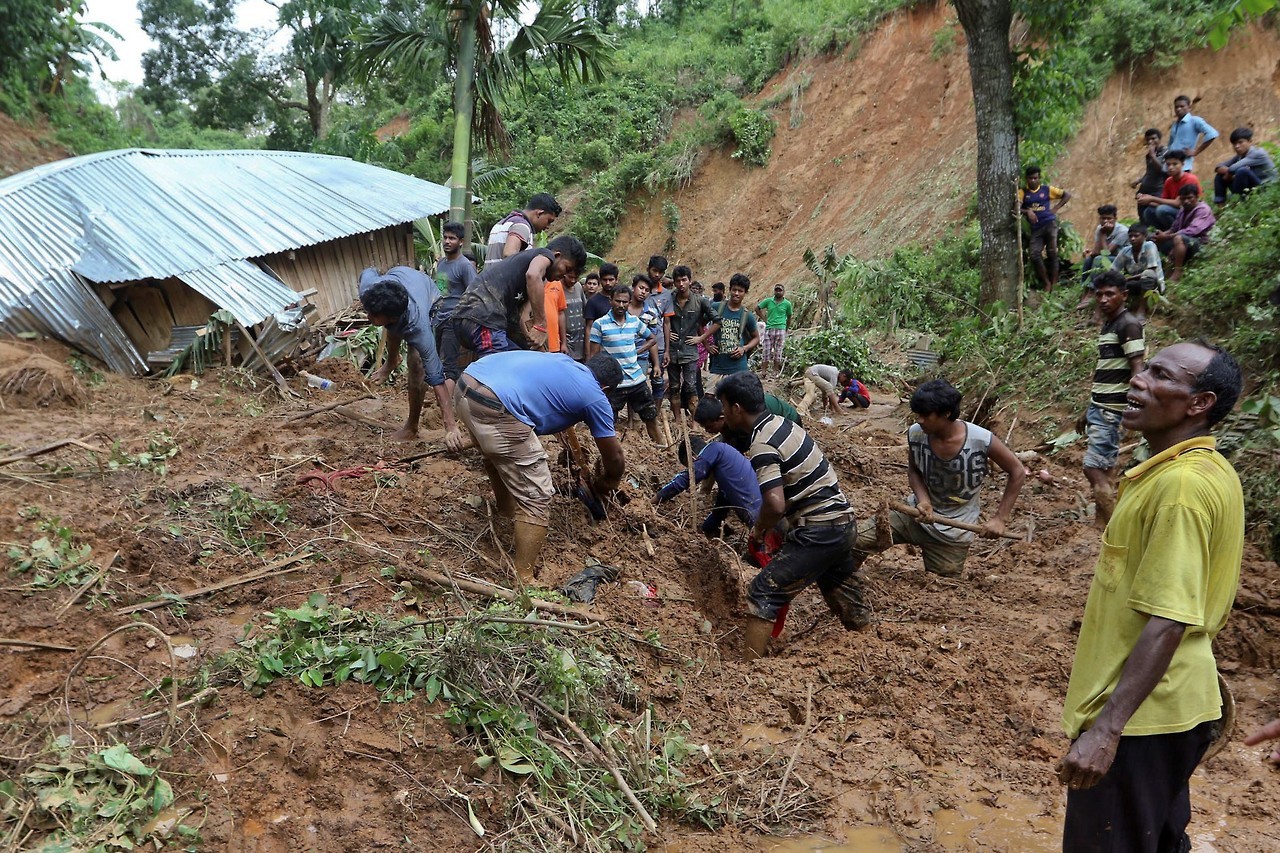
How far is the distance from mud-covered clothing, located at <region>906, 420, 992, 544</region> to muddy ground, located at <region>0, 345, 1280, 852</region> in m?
0.51

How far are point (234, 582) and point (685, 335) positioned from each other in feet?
17.9

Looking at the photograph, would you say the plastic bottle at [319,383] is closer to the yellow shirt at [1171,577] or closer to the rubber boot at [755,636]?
the rubber boot at [755,636]

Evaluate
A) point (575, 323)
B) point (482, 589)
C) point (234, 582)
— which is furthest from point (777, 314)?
point (234, 582)

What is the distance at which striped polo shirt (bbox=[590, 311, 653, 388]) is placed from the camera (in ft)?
25.1

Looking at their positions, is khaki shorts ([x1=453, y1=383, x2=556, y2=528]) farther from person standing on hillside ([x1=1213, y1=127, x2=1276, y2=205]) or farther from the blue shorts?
person standing on hillside ([x1=1213, y1=127, x2=1276, y2=205])

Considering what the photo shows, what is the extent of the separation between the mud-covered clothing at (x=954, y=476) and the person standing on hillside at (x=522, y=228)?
10.4ft

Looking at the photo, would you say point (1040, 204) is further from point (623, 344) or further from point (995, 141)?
point (623, 344)

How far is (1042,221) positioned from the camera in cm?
1018

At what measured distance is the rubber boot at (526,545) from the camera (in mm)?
4875

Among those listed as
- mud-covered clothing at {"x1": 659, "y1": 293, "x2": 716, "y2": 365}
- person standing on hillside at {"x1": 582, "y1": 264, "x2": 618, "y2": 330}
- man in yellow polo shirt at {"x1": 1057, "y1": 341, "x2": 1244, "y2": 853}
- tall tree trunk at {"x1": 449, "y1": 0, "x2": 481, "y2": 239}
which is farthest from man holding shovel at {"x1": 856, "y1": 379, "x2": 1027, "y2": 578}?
tall tree trunk at {"x1": 449, "y1": 0, "x2": 481, "y2": 239}

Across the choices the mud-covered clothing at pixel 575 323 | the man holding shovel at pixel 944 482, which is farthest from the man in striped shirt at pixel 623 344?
the man holding shovel at pixel 944 482

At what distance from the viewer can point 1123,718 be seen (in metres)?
2.15

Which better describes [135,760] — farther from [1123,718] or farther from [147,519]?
[1123,718]

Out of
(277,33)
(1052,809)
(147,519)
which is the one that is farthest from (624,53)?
(1052,809)
